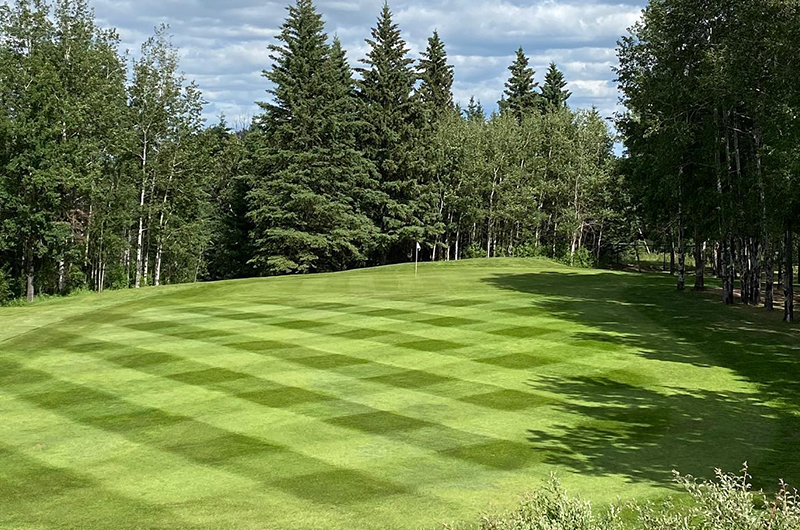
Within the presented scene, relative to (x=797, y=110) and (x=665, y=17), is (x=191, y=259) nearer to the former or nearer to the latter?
(x=665, y=17)

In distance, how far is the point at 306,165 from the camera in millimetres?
67750

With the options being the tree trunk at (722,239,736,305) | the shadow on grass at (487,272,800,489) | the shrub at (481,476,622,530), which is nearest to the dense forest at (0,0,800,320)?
the tree trunk at (722,239,736,305)

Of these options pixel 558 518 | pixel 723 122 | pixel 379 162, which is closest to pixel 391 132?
pixel 379 162

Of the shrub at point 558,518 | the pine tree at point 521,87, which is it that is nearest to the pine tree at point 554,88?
the pine tree at point 521,87

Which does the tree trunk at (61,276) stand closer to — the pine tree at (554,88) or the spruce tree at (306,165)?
the spruce tree at (306,165)

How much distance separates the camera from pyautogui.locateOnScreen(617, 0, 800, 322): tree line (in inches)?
1037

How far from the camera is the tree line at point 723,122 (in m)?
26.3

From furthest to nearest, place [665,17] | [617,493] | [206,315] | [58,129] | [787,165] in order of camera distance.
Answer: [58,129] < [665,17] < [206,315] < [787,165] < [617,493]

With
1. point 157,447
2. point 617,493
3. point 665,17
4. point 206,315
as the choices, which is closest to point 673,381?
point 617,493

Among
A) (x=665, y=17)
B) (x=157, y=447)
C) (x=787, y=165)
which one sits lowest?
(x=157, y=447)

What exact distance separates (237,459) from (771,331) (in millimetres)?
21061

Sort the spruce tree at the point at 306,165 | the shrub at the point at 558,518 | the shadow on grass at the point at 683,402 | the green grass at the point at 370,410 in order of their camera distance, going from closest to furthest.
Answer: the shrub at the point at 558,518
the green grass at the point at 370,410
the shadow on grass at the point at 683,402
the spruce tree at the point at 306,165

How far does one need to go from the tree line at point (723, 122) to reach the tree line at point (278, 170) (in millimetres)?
31103

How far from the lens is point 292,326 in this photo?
86.6ft
